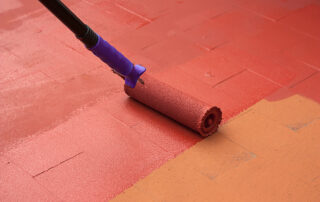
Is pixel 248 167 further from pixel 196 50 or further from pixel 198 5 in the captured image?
pixel 198 5

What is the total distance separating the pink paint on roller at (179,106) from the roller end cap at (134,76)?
53 millimetres

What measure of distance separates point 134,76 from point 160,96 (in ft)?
0.59

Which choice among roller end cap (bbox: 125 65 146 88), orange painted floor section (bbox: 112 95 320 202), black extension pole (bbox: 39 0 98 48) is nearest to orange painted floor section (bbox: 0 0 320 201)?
orange painted floor section (bbox: 112 95 320 202)

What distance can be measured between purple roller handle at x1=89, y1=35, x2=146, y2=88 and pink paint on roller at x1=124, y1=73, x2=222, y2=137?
0.24 feet

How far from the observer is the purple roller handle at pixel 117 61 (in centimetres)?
221

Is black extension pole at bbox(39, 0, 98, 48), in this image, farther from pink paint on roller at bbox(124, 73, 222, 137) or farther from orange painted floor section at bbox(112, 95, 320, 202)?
orange painted floor section at bbox(112, 95, 320, 202)

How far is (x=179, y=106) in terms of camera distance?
248 cm

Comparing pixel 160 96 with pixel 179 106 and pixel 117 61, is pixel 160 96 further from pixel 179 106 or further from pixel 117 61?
pixel 117 61

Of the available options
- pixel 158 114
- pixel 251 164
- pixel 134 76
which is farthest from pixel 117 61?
pixel 251 164

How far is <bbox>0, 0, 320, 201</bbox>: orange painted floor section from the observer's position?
7.31 feet

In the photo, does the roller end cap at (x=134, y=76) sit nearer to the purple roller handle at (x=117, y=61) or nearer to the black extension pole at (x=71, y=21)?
the purple roller handle at (x=117, y=61)

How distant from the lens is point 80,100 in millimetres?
2781

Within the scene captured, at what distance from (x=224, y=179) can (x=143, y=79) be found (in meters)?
0.73

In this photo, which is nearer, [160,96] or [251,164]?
[251,164]
